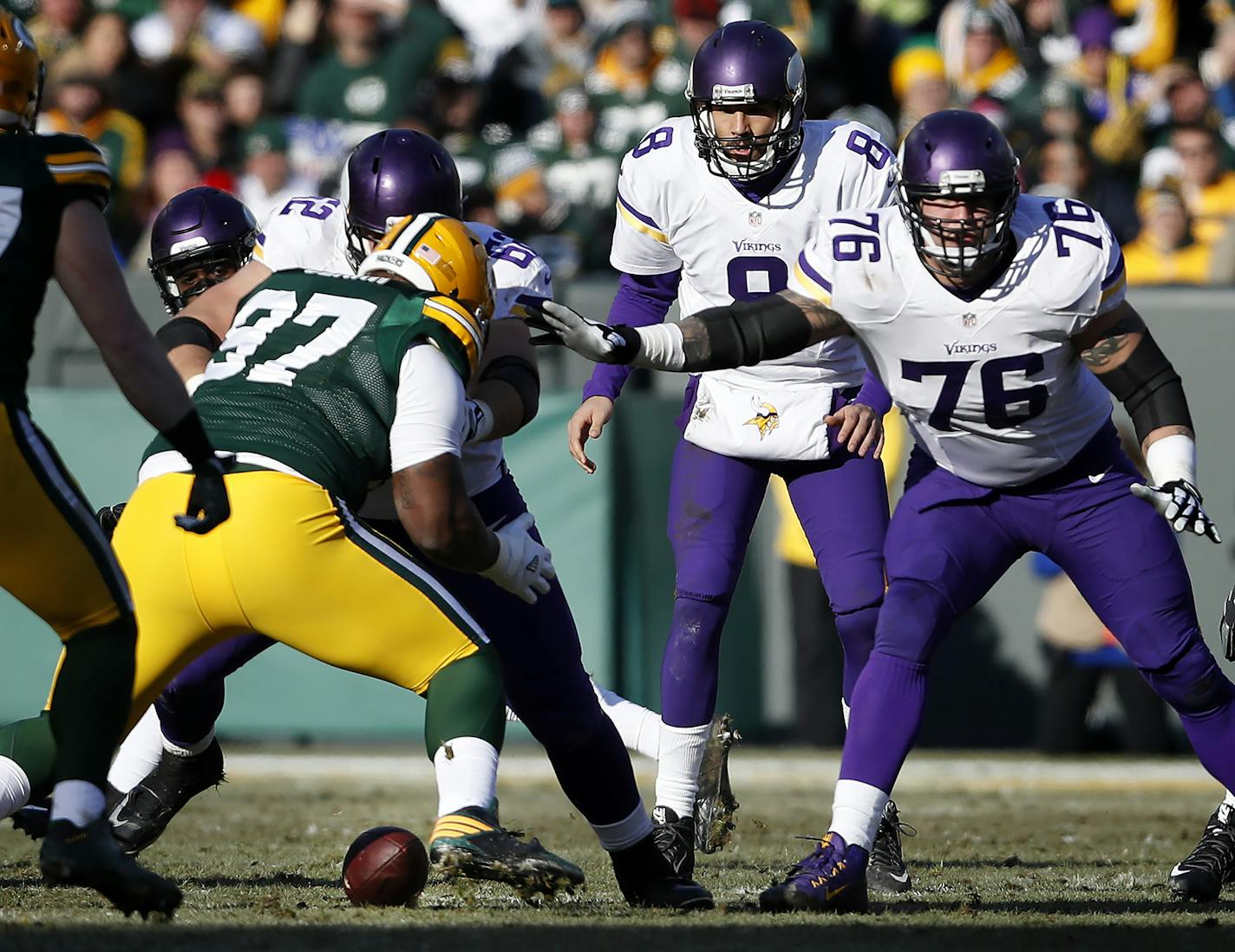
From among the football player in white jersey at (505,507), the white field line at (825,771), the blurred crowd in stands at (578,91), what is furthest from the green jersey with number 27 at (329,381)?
the blurred crowd in stands at (578,91)

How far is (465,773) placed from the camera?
13.2 ft

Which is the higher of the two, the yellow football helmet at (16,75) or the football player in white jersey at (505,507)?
the yellow football helmet at (16,75)

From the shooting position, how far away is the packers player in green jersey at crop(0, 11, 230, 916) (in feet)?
12.6

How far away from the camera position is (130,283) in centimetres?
977

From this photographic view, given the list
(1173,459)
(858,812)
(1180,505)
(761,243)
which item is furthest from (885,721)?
(761,243)

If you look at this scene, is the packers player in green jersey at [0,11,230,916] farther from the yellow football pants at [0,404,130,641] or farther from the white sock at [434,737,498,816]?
the white sock at [434,737,498,816]

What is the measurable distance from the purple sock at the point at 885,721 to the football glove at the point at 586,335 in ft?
3.27

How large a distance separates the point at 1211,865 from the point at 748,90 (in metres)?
2.52

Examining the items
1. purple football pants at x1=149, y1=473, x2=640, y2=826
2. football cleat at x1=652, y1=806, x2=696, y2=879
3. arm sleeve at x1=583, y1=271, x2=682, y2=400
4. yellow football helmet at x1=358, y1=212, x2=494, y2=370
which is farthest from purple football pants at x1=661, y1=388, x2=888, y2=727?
yellow football helmet at x1=358, y1=212, x2=494, y2=370

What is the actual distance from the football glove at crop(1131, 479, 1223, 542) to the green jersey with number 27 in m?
1.79

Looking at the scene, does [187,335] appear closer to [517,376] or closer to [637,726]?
[517,376]

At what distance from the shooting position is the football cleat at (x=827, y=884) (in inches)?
176

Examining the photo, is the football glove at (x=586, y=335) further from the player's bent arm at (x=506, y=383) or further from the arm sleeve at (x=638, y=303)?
the arm sleeve at (x=638, y=303)

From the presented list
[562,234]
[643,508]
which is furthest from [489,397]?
[562,234]
